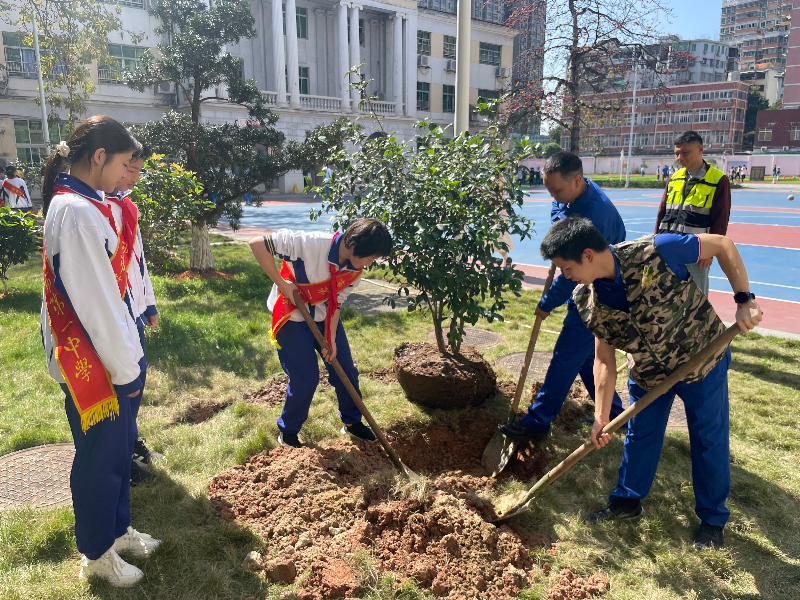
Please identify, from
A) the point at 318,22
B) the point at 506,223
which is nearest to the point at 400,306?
the point at 506,223

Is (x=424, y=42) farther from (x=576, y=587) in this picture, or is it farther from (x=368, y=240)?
(x=576, y=587)

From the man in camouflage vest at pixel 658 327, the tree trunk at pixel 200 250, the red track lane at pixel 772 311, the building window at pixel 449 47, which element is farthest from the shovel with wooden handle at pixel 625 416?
the building window at pixel 449 47

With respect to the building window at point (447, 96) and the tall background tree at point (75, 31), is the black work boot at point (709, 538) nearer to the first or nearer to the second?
A: the tall background tree at point (75, 31)

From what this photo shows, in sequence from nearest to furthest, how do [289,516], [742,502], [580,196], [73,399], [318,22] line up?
[73,399] < [289,516] < [742,502] < [580,196] < [318,22]

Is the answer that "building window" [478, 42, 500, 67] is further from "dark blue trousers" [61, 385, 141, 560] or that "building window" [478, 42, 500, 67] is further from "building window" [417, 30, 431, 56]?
"dark blue trousers" [61, 385, 141, 560]

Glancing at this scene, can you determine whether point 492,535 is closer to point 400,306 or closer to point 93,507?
point 93,507

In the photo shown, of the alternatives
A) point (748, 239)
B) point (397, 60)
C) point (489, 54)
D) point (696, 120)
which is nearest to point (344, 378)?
point (748, 239)

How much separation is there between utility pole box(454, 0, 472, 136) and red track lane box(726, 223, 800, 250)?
9610 millimetres

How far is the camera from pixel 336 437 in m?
3.95

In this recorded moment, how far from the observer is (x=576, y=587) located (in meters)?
2.56

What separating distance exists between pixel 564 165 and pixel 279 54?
2893cm

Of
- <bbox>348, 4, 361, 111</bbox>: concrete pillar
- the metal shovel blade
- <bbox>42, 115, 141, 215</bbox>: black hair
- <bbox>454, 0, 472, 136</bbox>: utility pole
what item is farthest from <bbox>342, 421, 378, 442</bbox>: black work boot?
<bbox>348, 4, 361, 111</bbox>: concrete pillar

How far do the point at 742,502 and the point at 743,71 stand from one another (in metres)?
98.5

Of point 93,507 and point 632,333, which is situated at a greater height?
point 632,333
